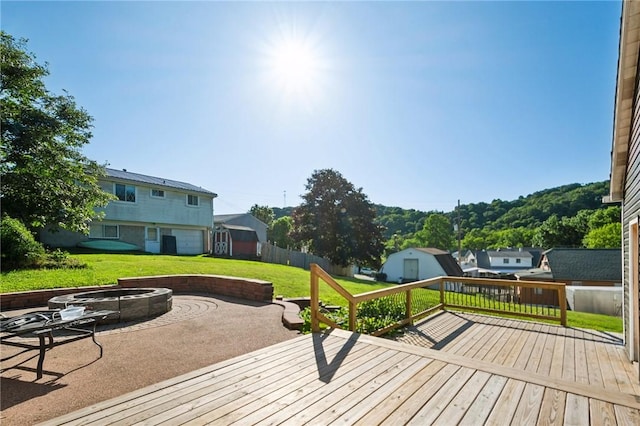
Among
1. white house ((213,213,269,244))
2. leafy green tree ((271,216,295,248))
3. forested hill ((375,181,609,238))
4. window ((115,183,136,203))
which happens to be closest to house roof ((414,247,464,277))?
leafy green tree ((271,216,295,248))

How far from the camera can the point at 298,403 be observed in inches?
99.6

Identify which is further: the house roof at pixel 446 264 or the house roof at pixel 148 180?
the house roof at pixel 446 264

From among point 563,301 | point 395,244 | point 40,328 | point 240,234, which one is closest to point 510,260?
point 395,244

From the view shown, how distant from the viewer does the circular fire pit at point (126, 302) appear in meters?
5.58

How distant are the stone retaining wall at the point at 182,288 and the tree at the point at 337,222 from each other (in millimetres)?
14520

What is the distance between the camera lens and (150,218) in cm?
1955

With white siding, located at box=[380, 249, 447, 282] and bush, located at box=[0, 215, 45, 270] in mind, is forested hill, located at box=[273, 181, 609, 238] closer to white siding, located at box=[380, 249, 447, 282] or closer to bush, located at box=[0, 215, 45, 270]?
white siding, located at box=[380, 249, 447, 282]

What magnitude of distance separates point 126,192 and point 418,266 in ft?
80.1

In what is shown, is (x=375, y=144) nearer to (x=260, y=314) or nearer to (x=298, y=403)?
(x=260, y=314)

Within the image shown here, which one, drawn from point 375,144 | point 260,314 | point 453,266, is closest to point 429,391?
point 260,314

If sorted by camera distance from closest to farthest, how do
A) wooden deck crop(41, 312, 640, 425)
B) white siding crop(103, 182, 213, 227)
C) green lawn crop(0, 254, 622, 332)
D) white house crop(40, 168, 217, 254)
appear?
1. wooden deck crop(41, 312, 640, 425)
2. green lawn crop(0, 254, 622, 332)
3. white house crop(40, 168, 217, 254)
4. white siding crop(103, 182, 213, 227)

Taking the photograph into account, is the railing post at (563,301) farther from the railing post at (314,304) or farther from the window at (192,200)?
the window at (192,200)

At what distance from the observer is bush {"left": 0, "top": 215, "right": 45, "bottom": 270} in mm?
8812

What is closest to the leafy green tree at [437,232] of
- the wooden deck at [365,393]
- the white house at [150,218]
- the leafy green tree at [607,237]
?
the leafy green tree at [607,237]
